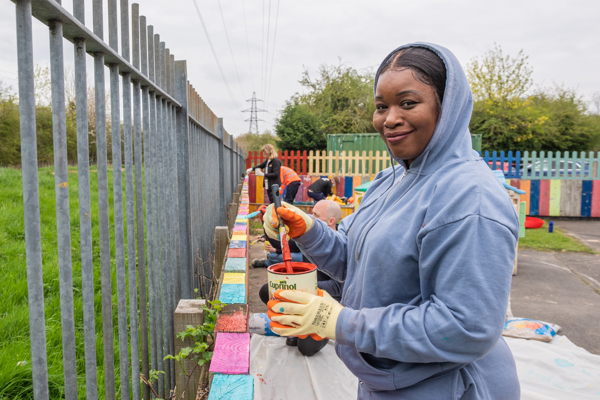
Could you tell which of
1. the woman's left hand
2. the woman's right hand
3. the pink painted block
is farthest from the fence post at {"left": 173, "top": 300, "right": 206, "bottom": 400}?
the woman's left hand

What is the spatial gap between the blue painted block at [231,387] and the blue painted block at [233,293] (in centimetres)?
87

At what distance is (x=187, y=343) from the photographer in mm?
2693

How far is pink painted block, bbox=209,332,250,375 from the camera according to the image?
2127 millimetres

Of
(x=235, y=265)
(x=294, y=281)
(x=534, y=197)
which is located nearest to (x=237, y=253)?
(x=235, y=265)

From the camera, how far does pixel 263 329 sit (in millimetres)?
4141

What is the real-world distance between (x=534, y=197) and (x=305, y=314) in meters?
14.3

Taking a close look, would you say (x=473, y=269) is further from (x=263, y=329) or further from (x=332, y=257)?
(x=263, y=329)

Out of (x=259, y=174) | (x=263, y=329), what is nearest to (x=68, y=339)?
(x=263, y=329)

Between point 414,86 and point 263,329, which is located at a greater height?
point 414,86

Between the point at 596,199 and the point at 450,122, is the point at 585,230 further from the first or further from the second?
the point at 450,122

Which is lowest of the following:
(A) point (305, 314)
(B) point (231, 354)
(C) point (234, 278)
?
(B) point (231, 354)

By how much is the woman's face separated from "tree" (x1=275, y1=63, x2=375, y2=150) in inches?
896

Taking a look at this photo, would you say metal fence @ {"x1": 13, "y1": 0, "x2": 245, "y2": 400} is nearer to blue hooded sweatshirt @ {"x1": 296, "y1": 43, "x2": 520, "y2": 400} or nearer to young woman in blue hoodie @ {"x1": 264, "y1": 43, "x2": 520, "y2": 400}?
young woman in blue hoodie @ {"x1": 264, "y1": 43, "x2": 520, "y2": 400}

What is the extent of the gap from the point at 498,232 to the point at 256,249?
794 centimetres
